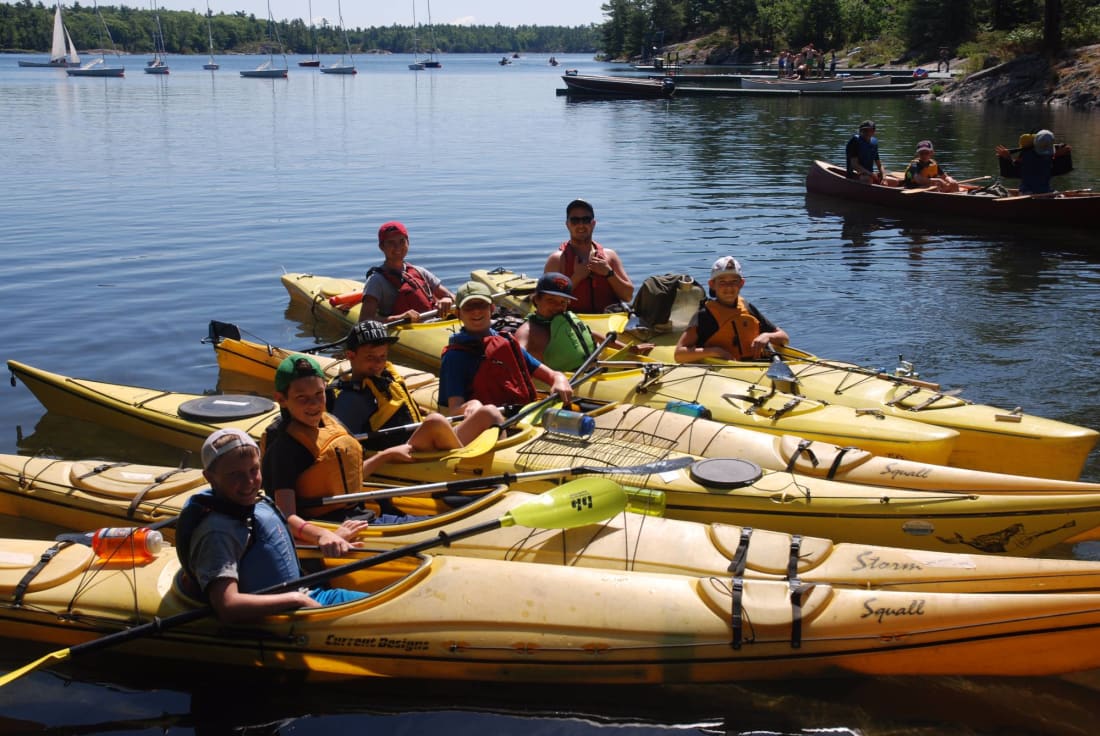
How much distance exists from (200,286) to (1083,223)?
1306 centimetres

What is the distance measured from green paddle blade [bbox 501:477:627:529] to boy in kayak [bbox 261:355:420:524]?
0.88 metres

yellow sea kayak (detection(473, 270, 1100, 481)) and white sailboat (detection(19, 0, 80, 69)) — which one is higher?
white sailboat (detection(19, 0, 80, 69))

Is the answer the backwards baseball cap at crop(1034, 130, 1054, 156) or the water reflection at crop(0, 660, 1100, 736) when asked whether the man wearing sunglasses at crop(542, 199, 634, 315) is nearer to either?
the water reflection at crop(0, 660, 1100, 736)

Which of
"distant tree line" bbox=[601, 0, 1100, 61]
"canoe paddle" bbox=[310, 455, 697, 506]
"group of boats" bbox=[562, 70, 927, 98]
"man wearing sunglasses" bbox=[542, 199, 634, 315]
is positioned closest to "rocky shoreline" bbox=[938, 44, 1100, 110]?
"distant tree line" bbox=[601, 0, 1100, 61]

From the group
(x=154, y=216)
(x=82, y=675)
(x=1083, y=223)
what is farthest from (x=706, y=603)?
(x=154, y=216)

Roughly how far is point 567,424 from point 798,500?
1.45m

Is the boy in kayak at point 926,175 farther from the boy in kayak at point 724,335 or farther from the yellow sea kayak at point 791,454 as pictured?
the yellow sea kayak at point 791,454

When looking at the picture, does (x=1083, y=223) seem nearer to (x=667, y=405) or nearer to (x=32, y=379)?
(x=667, y=405)

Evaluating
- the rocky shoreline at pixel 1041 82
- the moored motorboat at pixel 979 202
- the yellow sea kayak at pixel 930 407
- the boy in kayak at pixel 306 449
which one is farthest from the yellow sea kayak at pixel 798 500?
the rocky shoreline at pixel 1041 82

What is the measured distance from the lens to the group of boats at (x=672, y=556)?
446cm

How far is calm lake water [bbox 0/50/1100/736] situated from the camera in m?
4.72

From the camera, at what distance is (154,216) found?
1752 centimetres

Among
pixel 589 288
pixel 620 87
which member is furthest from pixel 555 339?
pixel 620 87

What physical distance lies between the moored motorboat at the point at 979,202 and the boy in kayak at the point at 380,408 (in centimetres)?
1268
